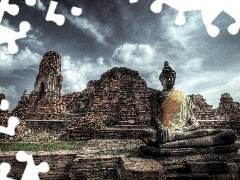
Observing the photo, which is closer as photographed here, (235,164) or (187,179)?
(187,179)

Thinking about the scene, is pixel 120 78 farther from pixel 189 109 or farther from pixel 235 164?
pixel 235 164

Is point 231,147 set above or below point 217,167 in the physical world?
above

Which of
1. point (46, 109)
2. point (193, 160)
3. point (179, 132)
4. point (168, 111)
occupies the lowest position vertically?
point (193, 160)

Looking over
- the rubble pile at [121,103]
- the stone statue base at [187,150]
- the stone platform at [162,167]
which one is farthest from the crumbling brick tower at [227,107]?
the stone platform at [162,167]

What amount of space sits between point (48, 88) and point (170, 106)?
14.7 metres

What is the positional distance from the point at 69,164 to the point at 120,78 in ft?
33.8

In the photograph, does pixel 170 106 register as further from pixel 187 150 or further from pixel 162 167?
pixel 162 167

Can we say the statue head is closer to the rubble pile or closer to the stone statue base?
the stone statue base

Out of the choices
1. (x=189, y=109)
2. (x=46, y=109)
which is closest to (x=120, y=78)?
(x=46, y=109)

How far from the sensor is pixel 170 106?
495 cm

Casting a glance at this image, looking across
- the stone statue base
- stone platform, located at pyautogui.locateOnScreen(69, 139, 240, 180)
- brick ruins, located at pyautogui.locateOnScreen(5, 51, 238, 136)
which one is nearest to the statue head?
the stone statue base

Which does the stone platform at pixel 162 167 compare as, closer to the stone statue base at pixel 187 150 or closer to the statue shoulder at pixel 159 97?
the stone statue base at pixel 187 150

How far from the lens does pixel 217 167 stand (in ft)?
12.7

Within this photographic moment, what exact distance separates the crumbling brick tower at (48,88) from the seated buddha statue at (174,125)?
12.3 meters
